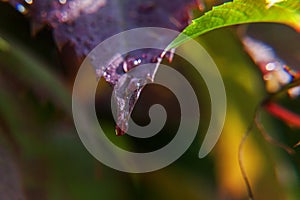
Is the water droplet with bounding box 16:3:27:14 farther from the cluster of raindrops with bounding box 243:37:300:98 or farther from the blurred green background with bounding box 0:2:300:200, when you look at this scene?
the cluster of raindrops with bounding box 243:37:300:98

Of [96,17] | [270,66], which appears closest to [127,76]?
[96,17]

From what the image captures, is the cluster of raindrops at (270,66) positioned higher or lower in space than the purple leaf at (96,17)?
lower

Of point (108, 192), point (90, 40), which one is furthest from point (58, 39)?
point (108, 192)

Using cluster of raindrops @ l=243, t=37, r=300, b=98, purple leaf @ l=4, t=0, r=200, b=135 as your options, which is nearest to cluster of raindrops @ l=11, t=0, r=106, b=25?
purple leaf @ l=4, t=0, r=200, b=135

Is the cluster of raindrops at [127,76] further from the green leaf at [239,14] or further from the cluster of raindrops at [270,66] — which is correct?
the cluster of raindrops at [270,66]

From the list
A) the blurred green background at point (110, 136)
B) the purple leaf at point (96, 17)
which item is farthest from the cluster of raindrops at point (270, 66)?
the purple leaf at point (96, 17)

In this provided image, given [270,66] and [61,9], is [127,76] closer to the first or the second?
[61,9]

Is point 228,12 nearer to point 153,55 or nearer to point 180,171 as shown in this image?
point 153,55

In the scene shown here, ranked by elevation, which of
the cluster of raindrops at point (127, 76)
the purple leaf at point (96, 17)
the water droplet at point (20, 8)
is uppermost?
the water droplet at point (20, 8)
